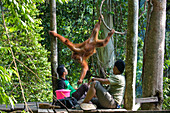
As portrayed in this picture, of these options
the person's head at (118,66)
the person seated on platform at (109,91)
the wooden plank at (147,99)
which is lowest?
the wooden plank at (147,99)

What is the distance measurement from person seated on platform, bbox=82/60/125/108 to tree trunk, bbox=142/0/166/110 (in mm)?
417

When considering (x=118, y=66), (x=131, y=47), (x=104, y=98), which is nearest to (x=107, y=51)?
(x=118, y=66)

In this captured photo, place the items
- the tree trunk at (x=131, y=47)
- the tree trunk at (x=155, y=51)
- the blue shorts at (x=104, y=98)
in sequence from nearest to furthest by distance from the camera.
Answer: the tree trunk at (x=131, y=47) < the blue shorts at (x=104, y=98) < the tree trunk at (x=155, y=51)

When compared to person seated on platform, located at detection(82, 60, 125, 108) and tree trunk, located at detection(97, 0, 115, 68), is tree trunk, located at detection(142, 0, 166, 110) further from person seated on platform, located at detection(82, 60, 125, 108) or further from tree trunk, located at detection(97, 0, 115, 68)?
tree trunk, located at detection(97, 0, 115, 68)

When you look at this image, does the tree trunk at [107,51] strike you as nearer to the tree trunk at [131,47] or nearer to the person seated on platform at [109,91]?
the person seated on platform at [109,91]

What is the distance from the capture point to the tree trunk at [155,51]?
146 inches

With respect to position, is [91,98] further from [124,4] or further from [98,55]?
[124,4]

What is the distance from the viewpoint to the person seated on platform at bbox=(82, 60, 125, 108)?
3.59 m

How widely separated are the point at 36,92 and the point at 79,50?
1412 mm

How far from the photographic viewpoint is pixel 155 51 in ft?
12.1

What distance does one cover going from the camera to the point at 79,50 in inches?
212

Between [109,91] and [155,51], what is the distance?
901 millimetres

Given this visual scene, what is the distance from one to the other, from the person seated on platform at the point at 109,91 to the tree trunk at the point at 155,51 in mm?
417

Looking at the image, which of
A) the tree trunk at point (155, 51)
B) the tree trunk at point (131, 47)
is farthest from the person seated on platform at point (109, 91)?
the tree trunk at point (131, 47)
